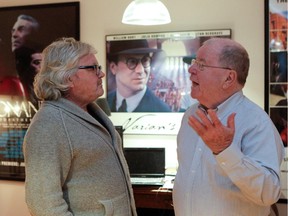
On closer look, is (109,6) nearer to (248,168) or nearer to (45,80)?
(45,80)

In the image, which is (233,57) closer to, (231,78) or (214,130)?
(231,78)

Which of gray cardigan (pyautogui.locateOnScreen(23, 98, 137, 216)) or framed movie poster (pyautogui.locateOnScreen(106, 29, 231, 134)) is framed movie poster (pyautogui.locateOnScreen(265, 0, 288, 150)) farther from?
gray cardigan (pyautogui.locateOnScreen(23, 98, 137, 216))

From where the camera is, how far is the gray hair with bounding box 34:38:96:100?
1.56 m

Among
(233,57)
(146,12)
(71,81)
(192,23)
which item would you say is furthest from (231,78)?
(192,23)

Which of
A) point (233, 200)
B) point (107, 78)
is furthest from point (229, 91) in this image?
point (107, 78)

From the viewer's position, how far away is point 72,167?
1.50 metres

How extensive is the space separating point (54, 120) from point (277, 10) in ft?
6.79

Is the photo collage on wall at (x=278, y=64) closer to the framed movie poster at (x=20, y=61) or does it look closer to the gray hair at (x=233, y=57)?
the gray hair at (x=233, y=57)

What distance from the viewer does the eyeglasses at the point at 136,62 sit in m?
3.15

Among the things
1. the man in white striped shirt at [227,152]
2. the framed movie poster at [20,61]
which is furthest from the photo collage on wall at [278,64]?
the framed movie poster at [20,61]

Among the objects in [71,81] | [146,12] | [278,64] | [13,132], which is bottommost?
[13,132]

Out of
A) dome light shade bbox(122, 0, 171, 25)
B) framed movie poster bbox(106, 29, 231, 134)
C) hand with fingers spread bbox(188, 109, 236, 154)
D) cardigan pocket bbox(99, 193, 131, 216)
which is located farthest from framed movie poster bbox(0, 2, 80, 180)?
hand with fingers spread bbox(188, 109, 236, 154)

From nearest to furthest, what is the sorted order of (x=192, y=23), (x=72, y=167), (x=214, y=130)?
(x=214, y=130) → (x=72, y=167) → (x=192, y=23)

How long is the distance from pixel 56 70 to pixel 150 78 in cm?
165
